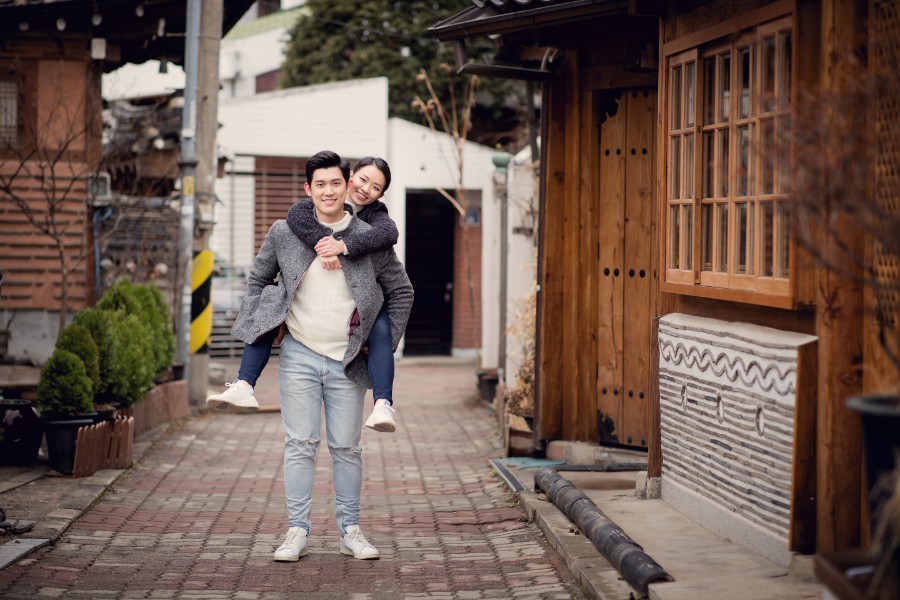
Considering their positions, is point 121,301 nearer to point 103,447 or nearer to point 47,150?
point 103,447

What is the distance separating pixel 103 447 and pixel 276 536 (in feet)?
9.08

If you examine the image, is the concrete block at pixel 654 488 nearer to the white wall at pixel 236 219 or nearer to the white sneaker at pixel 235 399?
the white sneaker at pixel 235 399

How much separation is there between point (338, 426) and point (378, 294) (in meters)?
0.76

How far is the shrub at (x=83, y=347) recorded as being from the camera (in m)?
10.1

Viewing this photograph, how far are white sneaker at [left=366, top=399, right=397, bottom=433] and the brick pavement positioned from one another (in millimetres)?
791

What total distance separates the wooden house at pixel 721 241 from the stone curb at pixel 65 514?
344cm

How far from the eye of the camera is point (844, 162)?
3.78m

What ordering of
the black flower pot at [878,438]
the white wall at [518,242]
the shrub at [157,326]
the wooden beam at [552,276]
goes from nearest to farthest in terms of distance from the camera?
the black flower pot at [878,438]
the wooden beam at [552,276]
the shrub at [157,326]
the white wall at [518,242]

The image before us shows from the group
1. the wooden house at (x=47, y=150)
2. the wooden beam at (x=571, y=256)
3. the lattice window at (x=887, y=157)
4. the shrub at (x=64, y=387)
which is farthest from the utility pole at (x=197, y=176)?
the lattice window at (x=887, y=157)

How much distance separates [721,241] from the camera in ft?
22.5

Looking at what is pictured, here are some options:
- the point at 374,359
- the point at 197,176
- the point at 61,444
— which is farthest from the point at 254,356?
the point at 197,176

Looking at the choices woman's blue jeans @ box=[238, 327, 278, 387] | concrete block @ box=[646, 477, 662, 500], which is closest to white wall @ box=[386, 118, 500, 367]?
concrete block @ box=[646, 477, 662, 500]

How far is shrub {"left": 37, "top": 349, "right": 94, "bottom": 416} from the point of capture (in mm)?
9688

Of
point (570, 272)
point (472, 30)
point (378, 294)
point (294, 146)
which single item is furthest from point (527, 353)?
point (294, 146)
